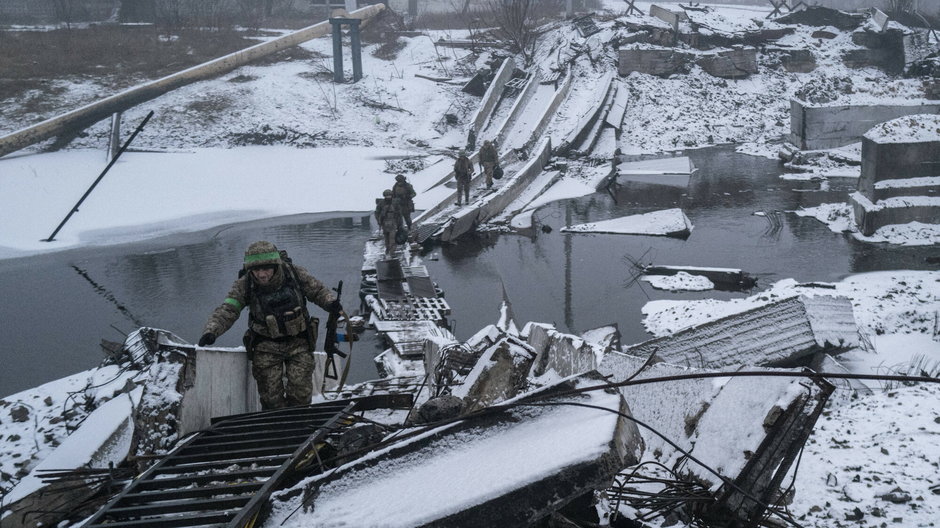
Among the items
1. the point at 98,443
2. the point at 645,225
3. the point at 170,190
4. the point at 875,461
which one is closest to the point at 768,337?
the point at 875,461

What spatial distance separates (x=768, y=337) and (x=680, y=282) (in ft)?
13.8

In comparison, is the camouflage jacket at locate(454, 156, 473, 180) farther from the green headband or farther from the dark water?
the green headband

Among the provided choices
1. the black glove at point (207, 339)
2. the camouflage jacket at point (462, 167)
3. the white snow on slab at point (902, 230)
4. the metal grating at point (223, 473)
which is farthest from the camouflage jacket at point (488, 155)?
the metal grating at point (223, 473)

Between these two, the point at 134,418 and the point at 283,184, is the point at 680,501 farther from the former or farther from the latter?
the point at 283,184

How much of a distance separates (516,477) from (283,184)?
49.7 feet

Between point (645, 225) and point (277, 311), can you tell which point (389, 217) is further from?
point (277, 311)

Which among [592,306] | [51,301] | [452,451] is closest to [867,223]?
[592,306]

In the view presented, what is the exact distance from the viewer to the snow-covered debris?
42.3 feet

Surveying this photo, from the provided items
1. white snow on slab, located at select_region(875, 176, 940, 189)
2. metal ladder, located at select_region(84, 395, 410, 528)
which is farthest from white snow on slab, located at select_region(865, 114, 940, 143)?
metal ladder, located at select_region(84, 395, 410, 528)

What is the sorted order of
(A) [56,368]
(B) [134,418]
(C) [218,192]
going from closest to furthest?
(B) [134,418] < (A) [56,368] < (C) [218,192]

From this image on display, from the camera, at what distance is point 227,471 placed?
2965 millimetres

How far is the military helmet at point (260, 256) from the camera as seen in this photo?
4.31 m

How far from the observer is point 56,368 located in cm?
804

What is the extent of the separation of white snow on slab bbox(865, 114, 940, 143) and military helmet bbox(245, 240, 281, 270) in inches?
392
